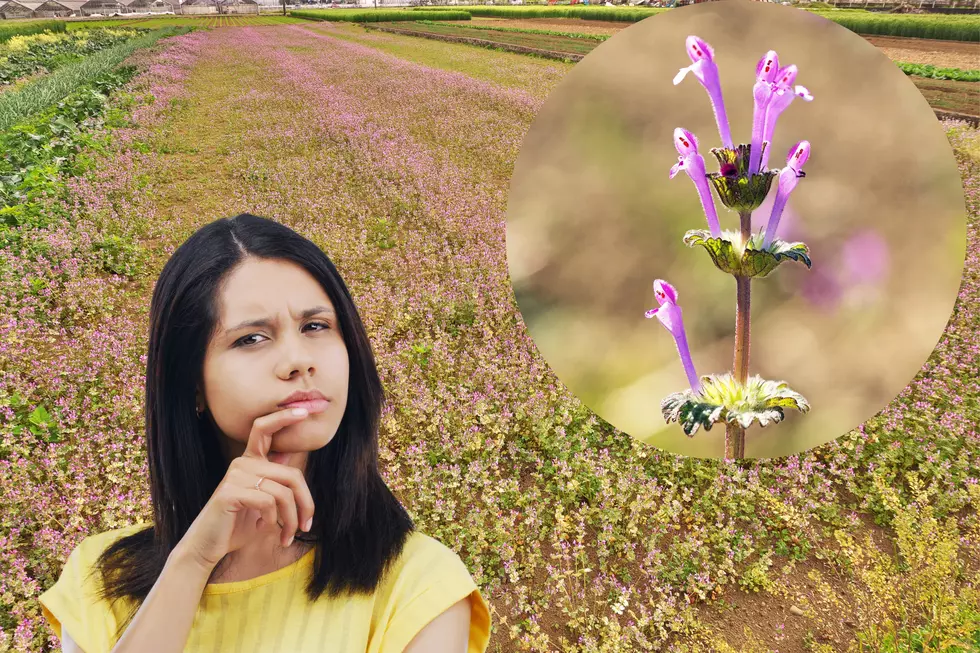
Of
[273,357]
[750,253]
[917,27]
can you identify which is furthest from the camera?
[917,27]

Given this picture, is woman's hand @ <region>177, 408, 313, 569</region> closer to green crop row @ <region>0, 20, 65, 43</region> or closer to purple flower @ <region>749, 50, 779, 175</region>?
purple flower @ <region>749, 50, 779, 175</region>

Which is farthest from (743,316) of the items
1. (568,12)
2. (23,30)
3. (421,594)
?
(23,30)

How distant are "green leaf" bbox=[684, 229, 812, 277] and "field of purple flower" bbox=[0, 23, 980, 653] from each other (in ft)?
6.60

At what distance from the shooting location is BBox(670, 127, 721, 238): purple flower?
30.4 inches

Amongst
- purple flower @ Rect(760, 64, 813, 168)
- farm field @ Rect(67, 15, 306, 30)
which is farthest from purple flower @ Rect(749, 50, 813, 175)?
farm field @ Rect(67, 15, 306, 30)

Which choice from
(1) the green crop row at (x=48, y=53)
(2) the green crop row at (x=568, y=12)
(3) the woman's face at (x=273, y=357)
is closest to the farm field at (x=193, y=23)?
(1) the green crop row at (x=48, y=53)

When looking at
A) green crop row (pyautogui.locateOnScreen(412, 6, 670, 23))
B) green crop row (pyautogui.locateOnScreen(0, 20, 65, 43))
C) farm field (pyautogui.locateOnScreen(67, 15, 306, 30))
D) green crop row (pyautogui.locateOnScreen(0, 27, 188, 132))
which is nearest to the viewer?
green crop row (pyautogui.locateOnScreen(0, 27, 188, 132))

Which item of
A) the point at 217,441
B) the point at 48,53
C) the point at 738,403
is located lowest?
the point at 217,441

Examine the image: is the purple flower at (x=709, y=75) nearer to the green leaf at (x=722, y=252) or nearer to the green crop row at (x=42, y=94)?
the green leaf at (x=722, y=252)

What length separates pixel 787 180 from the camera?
76 centimetres

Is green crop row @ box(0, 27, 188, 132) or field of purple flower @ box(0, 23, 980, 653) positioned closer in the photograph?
field of purple flower @ box(0, 23, 980, 653)

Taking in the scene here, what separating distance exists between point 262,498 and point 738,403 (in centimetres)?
75

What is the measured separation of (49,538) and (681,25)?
11.9ft

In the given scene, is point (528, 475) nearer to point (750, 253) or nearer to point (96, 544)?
point (96, 544)
